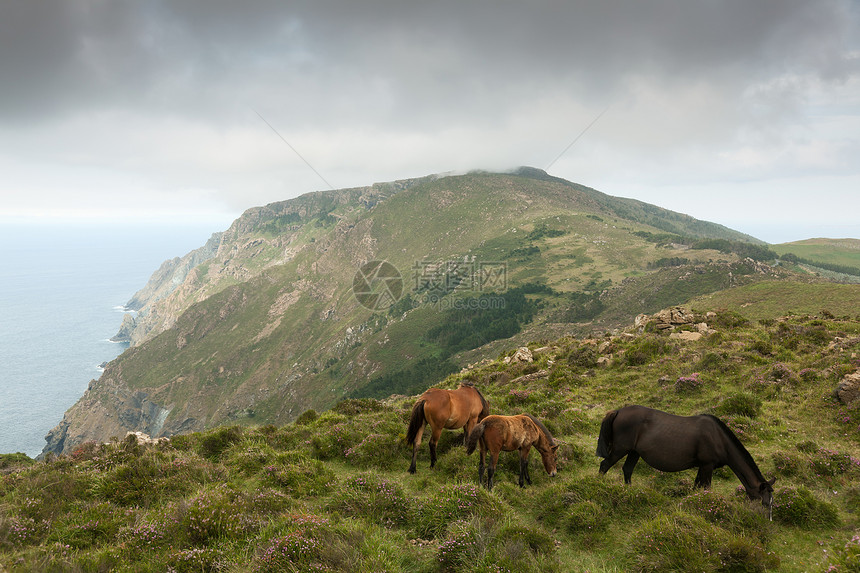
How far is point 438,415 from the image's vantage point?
1272cm

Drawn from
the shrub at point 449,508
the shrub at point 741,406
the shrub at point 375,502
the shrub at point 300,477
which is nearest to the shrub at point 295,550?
the shrub at point 375,502

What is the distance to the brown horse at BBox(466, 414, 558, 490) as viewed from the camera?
1102 centimetres

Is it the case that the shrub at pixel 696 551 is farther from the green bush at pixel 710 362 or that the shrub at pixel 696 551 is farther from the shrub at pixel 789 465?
the green bush at pixel 710 362

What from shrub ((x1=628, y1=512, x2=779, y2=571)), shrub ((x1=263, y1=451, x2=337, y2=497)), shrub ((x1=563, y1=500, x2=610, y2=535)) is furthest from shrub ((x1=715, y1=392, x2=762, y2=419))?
shrub ((x1=263, y1=451, x2=337, y2=497))

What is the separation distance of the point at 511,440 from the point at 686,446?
14.6 ft

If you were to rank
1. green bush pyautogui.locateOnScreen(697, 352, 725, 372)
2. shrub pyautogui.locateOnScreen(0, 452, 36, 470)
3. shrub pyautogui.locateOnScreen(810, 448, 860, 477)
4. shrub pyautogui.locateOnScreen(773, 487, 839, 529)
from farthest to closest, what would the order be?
green bush pyautogui.locateOnScreen(697, 352, 725, 372) → shrub pyautogui.locateOnScreen(0, 452, 36, 470) → shrub pyautogui.locateOnScreen(810, 448, 860, 477) → shrub pyautogui.locateOnScreen(773, 487, 839, 529)

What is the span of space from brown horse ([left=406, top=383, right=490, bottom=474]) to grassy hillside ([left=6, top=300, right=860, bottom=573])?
3.04 feet

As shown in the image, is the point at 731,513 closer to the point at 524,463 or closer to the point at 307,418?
the point at 524,463

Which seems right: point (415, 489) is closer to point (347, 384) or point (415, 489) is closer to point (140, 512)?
point (140, 512)

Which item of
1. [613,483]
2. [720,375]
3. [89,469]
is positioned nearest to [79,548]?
[89,469]

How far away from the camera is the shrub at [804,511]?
26.7 ft

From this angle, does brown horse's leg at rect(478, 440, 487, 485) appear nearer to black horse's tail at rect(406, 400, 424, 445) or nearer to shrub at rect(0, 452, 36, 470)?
black horse's tail at rect(406, 400, 424, 445)

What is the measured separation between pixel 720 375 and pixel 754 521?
1353cm

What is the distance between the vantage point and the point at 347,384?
614 ft
